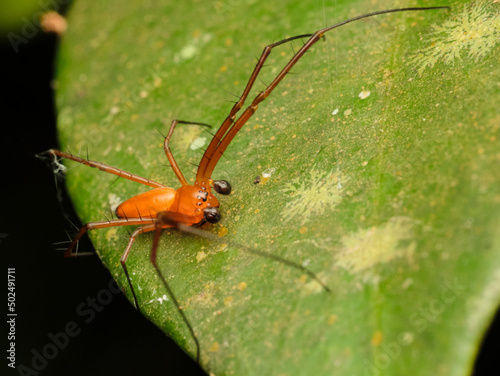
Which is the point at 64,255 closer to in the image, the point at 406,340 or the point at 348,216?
the point at 348,216

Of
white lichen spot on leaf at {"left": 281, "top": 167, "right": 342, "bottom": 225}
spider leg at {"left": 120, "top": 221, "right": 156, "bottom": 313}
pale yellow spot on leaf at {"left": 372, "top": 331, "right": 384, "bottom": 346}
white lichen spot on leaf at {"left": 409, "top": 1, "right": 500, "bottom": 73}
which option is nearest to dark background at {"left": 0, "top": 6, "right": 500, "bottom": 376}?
spider leg at {"left": 120, "top": 221, "right": 156, "bottom": 313}

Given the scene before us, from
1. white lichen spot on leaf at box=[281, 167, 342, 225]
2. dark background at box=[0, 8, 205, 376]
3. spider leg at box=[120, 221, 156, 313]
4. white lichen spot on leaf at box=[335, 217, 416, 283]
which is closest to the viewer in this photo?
white lichen spot on leaf at box=[335, 217, 416, 283]

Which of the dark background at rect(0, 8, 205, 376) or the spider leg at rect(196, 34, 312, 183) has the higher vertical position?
the spider leg at rect(196, 34, 312, 183)

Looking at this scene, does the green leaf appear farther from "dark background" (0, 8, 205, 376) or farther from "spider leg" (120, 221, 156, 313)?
"dark background" (0, 8, 205, 376)

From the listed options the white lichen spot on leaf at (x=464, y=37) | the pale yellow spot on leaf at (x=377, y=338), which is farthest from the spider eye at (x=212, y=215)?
the white lichen spot on leaf at (x=464, y=37)

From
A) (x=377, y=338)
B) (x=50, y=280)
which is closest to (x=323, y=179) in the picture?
(x=377, y=338)

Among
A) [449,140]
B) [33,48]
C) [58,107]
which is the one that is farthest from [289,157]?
[33,48]
